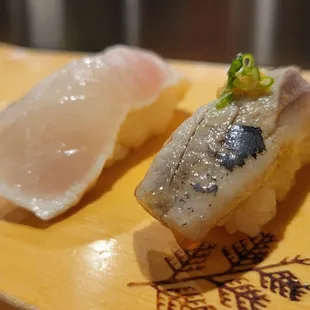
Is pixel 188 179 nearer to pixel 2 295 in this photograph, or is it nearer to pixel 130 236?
pixel 130 236

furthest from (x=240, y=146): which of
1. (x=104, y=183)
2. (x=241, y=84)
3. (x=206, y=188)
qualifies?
(x=104, y=183)

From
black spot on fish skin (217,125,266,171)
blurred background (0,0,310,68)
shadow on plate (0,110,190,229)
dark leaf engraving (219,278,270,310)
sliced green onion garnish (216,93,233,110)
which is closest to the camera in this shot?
dark leaf engraving (219,278,270,310)

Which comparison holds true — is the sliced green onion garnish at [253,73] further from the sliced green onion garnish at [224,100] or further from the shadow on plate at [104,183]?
the shadow on plate at [104,183]

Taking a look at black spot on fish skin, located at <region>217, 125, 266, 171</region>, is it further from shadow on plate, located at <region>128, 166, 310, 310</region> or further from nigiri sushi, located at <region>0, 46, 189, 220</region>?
nigiri sushi, located at <region>0, 46, 189, 220</region>

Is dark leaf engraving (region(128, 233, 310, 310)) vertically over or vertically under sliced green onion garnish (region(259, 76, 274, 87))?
under

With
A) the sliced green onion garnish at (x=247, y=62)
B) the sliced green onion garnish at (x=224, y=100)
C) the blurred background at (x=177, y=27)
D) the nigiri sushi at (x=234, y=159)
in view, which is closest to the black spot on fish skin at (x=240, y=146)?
the nigiri sushi at (x=234, y=159)

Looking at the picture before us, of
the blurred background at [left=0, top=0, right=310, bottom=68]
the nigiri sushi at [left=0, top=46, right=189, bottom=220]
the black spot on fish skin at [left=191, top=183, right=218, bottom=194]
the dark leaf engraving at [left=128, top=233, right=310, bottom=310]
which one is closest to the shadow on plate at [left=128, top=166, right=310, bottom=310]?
the dark leaf engraving at [left=128, top=233, right=310, bottom=310]

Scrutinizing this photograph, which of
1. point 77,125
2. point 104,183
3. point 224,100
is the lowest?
point 104,183

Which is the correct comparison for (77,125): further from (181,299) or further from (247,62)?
(181,299)
